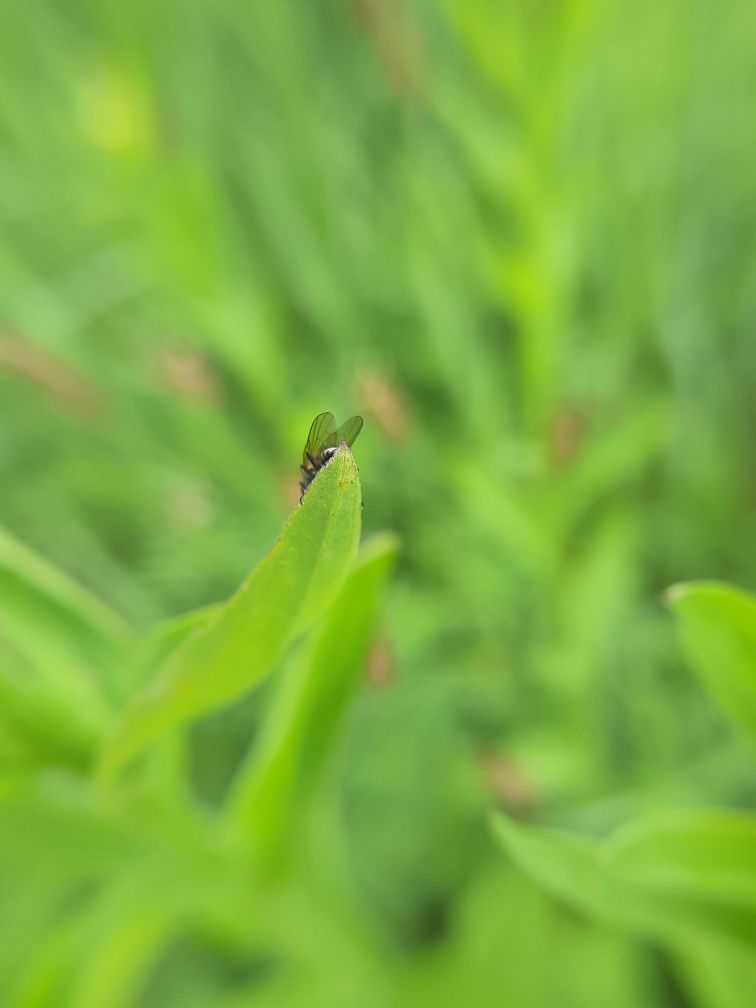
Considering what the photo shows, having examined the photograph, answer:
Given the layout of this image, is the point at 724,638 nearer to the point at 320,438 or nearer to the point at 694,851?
the point at 694,851

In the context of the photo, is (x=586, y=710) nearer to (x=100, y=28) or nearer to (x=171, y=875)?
(x=171, y=875)

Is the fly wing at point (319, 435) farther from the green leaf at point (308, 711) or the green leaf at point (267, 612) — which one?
the green leaf at point (267, 612)

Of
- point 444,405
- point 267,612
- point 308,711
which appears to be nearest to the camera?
point 267,612

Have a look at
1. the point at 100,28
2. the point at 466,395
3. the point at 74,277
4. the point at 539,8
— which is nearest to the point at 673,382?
the point at 466,395

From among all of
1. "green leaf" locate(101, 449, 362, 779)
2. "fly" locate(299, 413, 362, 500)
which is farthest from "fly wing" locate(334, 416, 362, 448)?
"green leaf" locate(101, 449, 362, 779)

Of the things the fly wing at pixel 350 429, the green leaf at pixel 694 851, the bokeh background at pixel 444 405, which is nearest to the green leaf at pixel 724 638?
the green leaf at pixel 694 851

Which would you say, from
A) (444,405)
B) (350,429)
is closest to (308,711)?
(350,429)
